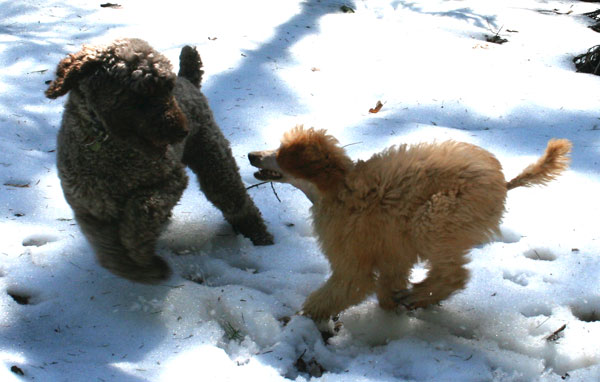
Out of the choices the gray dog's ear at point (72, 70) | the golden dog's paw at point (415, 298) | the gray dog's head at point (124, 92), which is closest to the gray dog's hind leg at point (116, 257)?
the gray dog's head at point (124, 92)

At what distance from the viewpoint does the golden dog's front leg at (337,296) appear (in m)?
2.72

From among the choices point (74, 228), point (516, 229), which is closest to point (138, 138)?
point (74, 228)

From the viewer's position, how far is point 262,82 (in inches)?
217

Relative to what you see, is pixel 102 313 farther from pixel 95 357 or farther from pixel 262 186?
pixel 262 186

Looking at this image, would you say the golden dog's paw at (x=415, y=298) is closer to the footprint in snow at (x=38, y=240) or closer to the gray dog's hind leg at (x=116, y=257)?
the gray dog's hind leg at (x=116, y=257)

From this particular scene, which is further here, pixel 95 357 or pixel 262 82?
pixel 262 82

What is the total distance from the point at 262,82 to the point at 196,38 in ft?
4.61

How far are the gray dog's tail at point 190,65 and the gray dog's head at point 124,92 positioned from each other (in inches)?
38.5

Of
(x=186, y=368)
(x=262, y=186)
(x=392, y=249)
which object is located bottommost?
(x=262, y=186)

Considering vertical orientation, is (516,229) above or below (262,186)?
above

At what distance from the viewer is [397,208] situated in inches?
102

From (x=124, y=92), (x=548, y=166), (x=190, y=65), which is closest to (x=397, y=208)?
(x=548, y=166)

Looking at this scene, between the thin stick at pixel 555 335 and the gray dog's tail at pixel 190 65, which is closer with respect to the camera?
the thin stick at pixel 555 335

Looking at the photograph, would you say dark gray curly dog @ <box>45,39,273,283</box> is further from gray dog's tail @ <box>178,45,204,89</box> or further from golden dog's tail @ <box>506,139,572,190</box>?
golden dog's tail @ <box>506,139,572,190</box>
